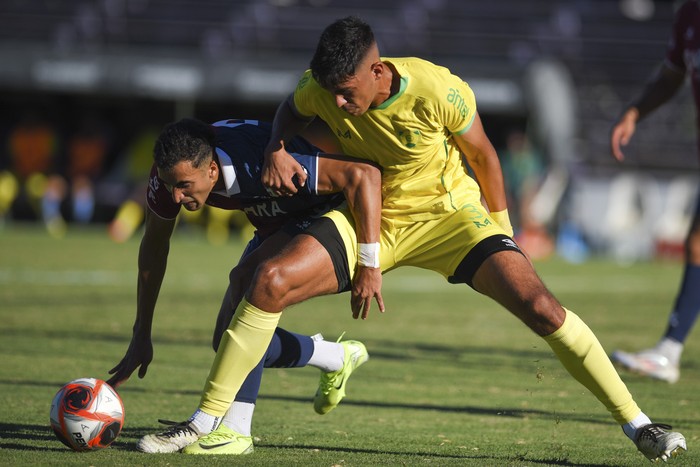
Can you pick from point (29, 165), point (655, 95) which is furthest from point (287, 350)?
point (29, 165)

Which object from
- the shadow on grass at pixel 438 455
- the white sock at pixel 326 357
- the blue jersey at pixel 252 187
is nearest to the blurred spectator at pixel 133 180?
the white sock at pixel 326 357

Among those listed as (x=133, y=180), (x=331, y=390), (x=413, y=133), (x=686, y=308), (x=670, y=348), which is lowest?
(x=133, y=180)

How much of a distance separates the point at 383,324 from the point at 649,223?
1235cm

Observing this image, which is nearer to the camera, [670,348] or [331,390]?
[331,390]

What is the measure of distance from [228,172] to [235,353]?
2.78 feet

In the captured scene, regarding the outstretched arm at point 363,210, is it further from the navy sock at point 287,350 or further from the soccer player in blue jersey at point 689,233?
the soccer player in blue jersey at point 689,233

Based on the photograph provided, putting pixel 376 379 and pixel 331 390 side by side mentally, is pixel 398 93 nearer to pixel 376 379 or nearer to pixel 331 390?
pixel 331 390

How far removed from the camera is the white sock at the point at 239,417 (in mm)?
5102

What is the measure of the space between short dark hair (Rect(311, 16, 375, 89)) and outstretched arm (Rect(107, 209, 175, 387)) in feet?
3.61

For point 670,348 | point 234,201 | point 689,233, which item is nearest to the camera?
point 234,201

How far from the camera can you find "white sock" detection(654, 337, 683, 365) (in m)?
7.62

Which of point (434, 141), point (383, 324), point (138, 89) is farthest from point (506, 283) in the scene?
point (138, 89)

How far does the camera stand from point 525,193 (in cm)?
2123

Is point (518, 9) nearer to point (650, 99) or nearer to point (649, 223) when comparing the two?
point (649, 223)
